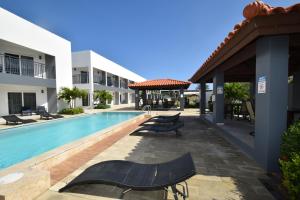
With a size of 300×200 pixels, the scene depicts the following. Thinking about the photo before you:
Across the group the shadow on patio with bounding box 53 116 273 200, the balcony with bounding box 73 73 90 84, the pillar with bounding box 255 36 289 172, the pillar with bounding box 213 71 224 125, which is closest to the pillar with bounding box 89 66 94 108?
the balcony with bounding box 73 73 90 84

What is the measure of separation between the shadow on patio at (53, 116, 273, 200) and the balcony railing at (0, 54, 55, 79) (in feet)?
46.0

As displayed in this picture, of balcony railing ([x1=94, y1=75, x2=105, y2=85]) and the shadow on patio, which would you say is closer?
the shadow on patio

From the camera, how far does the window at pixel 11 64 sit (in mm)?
14109

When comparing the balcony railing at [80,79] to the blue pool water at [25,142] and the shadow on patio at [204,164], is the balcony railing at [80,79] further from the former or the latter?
the shadow on patio at [204,164]

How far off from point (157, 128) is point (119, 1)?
9.95m

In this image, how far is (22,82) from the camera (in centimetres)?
1355

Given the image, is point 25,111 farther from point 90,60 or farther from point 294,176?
point 294,176

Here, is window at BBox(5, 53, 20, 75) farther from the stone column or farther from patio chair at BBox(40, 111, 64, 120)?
the stone column

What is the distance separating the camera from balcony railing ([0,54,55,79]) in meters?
14.0

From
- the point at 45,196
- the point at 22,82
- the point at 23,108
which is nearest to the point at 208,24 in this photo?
the point at 45,196

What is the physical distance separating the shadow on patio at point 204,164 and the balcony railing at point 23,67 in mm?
14035

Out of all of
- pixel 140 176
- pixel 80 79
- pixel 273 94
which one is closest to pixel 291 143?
pixel 273 94

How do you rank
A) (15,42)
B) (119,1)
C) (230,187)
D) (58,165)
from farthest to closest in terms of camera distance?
(15,42)
(119,1)
(58,165)
(230,187)

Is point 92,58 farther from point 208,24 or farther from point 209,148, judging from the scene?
point 209,148
